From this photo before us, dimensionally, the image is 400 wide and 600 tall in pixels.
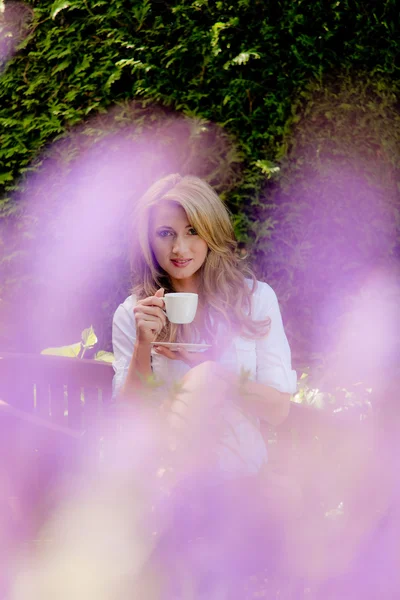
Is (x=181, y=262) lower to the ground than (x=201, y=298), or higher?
higher

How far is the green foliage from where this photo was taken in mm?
3982

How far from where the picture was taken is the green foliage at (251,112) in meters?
3.98

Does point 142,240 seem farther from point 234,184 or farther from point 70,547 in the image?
point 234,184

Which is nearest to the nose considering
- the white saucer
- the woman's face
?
the woman's face

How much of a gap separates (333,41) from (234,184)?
1.03 m

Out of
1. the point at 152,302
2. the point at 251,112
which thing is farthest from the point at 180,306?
the point at 251,112

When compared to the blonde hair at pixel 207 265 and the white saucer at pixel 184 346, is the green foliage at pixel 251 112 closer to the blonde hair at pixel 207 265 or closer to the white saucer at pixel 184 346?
the blonde hair at pixel 207 265

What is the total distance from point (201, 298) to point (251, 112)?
1997mm

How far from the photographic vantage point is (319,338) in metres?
4.23

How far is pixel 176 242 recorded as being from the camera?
231cm

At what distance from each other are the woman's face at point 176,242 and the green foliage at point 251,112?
174cm

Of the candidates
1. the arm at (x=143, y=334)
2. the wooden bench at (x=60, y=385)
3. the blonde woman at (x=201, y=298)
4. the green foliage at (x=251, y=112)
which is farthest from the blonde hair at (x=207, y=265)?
the green foliage at (x=251, y=112)

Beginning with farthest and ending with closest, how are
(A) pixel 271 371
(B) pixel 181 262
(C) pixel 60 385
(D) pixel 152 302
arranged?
(C) pixel 60 385
(B) pixel 181 262
(A) pixel 271 371
(D) pixel 152 302

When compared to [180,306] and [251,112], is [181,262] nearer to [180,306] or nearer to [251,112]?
[180,306]
